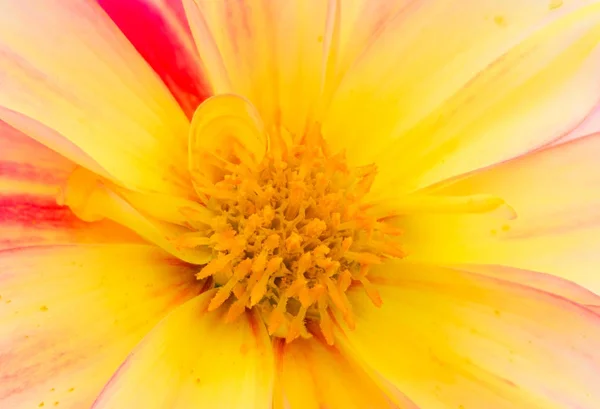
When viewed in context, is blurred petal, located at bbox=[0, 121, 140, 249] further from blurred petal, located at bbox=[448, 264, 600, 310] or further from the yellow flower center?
blurred petal, located at bbox=[448, 264, 600, 310]

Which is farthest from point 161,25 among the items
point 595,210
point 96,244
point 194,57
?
point 595,210

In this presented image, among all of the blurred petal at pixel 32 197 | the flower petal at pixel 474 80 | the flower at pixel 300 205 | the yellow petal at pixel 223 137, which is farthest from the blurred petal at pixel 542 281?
the blurred petal at pixel 32 197

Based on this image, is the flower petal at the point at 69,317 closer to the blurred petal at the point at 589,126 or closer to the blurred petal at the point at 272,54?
the blurred petal at the point at 272,54

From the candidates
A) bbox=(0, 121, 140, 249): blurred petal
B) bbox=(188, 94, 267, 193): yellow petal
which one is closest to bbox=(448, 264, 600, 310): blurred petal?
bbox=(188, 94, 267, 193): yellow petal

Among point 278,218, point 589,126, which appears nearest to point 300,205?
point 278,218

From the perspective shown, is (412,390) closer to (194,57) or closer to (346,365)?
(346,365)

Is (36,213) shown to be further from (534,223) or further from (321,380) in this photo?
(534,223)
